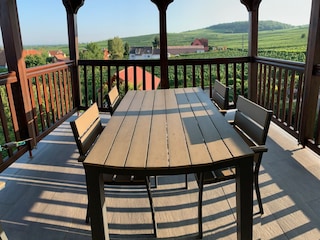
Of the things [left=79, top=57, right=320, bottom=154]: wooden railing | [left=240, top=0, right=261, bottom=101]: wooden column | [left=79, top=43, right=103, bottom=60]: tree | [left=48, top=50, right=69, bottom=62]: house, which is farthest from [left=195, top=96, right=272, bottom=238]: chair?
[left=79, top=43, right=103, bottom=60]: tree

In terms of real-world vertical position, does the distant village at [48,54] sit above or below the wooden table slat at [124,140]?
above

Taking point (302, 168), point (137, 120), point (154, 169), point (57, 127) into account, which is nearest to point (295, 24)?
point (302, 168)

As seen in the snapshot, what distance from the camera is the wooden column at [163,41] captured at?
4.35 meters

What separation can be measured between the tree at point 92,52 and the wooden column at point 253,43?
105 inches

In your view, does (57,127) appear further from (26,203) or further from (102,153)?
(102,153)

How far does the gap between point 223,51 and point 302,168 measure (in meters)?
2.74

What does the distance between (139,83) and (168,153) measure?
3.70 metres

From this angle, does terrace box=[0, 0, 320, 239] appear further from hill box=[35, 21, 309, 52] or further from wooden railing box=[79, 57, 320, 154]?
hill box=[35, 21, 309, 52]

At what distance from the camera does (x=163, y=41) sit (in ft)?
14.8

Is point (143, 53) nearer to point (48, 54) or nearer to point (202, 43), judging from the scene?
point (202, 43)

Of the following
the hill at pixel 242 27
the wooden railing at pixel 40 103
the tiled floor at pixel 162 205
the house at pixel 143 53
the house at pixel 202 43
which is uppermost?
the hill at pixel 242 27

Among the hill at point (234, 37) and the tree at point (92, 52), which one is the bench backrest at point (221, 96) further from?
the tree at point (92, 52)

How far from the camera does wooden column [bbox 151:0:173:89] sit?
435 cm

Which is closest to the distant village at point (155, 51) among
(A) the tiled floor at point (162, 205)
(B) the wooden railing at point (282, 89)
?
(B) the wooden railing at point (282, 89)
